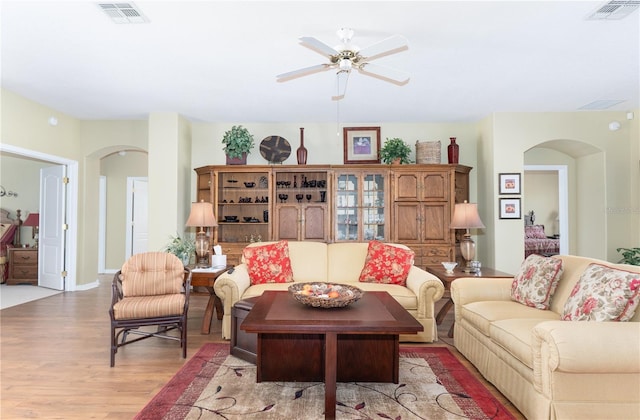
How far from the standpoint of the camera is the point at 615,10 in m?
2.74

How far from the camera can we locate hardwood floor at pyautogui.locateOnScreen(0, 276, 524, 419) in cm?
233

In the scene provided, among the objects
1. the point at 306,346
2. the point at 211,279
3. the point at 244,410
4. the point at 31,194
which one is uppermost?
the point at 31,194

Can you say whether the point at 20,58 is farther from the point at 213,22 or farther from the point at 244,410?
the point at 244,410

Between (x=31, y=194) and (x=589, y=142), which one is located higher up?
(x=589, y=142)

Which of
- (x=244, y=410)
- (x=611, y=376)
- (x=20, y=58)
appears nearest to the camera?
(x=611, y=376)

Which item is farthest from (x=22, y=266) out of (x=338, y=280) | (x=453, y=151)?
(x=453, y=151)

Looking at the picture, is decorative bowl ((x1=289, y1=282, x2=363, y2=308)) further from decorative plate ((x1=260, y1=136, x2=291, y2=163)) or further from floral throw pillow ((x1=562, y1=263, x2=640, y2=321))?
decorative plate ((x1=260, y1=136, x2=291, y2=163))

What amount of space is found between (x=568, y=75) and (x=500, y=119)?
4.31ft

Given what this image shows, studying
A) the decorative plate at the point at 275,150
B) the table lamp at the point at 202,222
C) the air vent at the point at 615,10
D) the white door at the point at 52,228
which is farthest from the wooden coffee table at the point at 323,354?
the white door at the point at 52,228

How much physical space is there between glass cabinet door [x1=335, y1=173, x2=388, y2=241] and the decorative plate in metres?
0.93

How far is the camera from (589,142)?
5.27 meters

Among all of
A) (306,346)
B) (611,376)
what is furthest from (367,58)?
(611,376)

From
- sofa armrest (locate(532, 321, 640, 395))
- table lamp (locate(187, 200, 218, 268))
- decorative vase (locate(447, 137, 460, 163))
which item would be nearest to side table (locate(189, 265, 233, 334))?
table lamp (locate(187, 200, 218, 268))

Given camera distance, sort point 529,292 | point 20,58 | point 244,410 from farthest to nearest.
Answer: point 20,58 < point 529,292 < point 244,410
